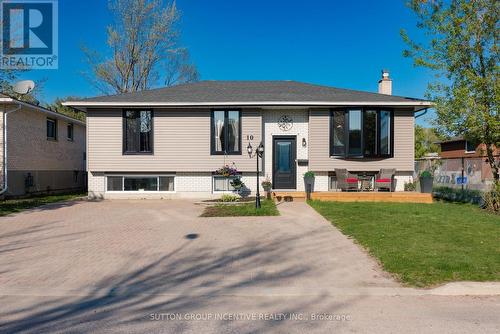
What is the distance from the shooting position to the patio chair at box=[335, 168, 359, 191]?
13.6 m

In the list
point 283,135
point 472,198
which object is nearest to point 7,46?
point 283,135

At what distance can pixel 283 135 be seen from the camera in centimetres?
1455

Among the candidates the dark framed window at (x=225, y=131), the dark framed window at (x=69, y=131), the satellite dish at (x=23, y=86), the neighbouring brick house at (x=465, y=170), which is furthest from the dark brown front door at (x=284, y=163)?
the dark framed window at (x=69, y=131)

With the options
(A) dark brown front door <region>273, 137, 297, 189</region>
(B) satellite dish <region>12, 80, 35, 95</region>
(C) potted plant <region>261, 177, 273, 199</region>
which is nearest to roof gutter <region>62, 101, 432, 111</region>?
(A) dark brown front door <region>273, 137, 297, 189</region>

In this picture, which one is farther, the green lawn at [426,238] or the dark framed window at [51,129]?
the dark framed window at [51,129]

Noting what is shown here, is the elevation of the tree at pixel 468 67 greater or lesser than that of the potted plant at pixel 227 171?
greater

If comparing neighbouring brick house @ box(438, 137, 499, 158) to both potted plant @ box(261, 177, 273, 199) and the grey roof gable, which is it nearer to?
the grey roof gable

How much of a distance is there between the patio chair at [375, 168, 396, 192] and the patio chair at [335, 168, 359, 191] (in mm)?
933

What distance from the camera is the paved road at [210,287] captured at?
11.7ft

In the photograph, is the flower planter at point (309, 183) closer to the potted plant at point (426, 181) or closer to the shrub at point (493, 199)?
the potted plant at point (426, 181)

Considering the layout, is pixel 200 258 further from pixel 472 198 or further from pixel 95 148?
pixel 472 198

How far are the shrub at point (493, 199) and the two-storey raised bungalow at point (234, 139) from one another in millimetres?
3506

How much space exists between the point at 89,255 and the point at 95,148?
9.31m

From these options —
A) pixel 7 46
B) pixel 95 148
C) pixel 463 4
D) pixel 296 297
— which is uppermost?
pixel 7 46
